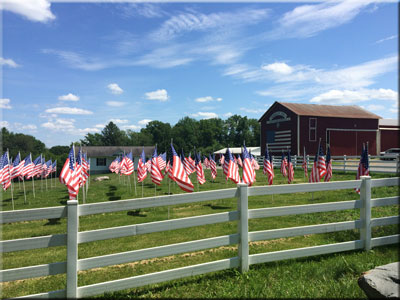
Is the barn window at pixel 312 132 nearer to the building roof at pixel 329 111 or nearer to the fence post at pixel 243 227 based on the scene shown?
the building roof at pixel 329 111

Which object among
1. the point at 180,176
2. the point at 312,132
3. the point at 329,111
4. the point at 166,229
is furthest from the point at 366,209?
the point at 329,111

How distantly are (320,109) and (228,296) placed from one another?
123ft

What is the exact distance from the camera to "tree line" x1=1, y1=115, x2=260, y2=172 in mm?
96438

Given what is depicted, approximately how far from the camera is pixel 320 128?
35156 millimetres

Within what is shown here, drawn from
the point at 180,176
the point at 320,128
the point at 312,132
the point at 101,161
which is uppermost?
the point at 320,128

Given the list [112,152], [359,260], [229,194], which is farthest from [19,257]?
[112,152]

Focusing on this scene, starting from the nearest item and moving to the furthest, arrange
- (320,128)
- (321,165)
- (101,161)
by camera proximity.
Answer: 1. (321,165)
2. (320,128)
3. (101,161)

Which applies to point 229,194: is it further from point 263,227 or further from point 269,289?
point 263,227

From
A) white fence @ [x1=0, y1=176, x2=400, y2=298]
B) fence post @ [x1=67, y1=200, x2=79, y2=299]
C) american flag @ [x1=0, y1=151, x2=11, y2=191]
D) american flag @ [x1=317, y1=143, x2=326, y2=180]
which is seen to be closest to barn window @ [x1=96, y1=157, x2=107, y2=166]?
american flag @ [x1=0, y1=151, x2=11, y2=191]

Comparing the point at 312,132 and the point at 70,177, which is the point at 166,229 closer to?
the point at 70,177

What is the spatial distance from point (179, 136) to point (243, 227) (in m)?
102

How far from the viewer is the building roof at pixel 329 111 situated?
3544cm

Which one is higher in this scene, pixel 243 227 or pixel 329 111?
pixel 329 111

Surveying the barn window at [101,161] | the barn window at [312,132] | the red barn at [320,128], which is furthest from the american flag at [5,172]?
the barn window at [101,161]
